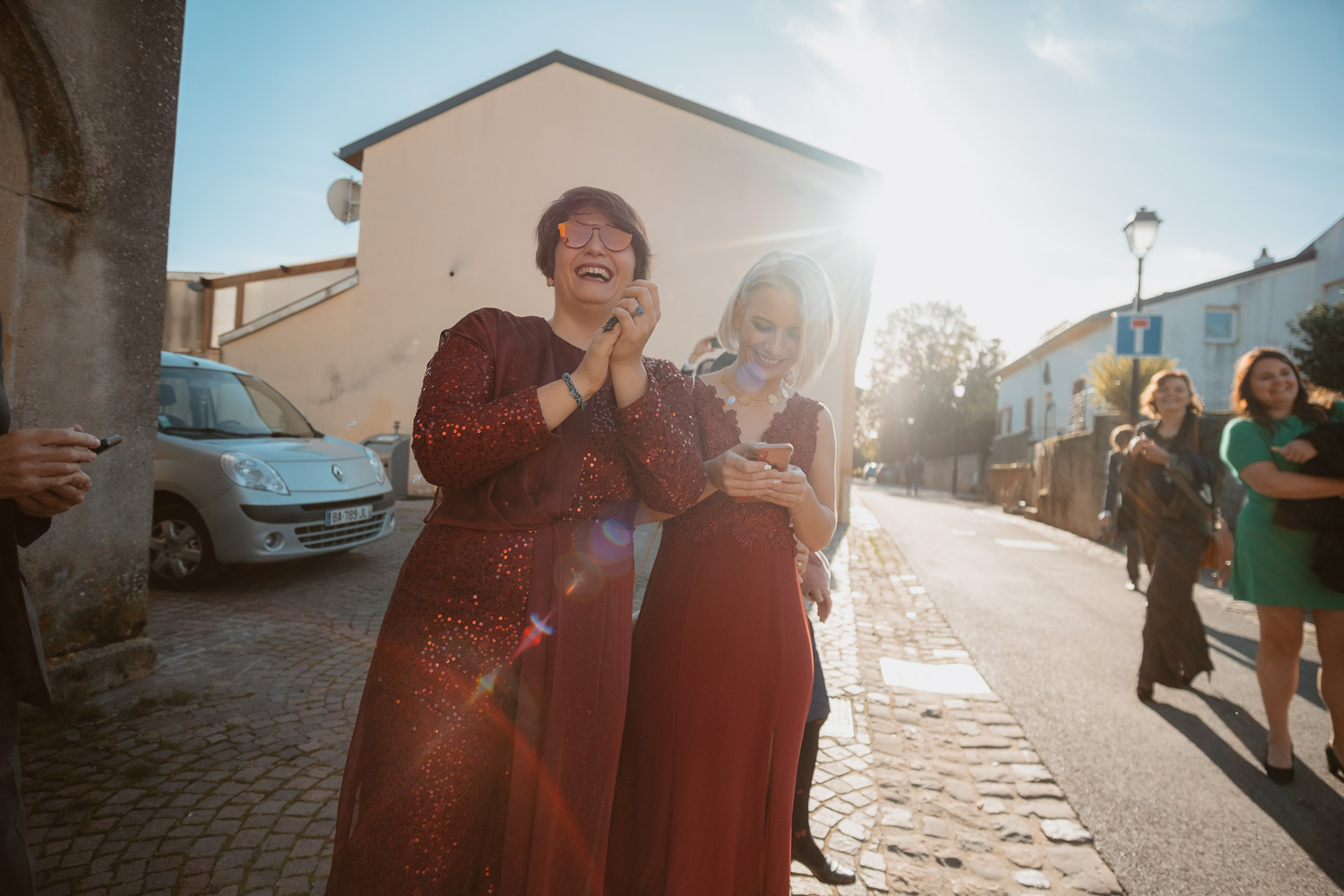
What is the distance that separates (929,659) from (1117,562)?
7.36 metres

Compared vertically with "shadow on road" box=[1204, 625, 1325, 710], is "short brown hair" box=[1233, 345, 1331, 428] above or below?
above

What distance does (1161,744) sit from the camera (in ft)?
12.8

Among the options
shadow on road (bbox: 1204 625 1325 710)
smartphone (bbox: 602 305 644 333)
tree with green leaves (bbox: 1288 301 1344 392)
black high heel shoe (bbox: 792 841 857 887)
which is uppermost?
tree with green leaves (bbox: 1288 301 1344 392)

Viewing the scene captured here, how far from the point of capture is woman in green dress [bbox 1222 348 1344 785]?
3.35m

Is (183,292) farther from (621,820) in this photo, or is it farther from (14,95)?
(621,820)

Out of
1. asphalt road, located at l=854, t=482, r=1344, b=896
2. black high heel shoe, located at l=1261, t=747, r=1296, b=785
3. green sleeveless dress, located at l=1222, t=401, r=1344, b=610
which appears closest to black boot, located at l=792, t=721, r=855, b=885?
asphalt road, located at l=854, t=482, r=1344, b=896

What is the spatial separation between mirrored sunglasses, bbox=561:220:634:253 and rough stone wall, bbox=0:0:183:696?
300 cm

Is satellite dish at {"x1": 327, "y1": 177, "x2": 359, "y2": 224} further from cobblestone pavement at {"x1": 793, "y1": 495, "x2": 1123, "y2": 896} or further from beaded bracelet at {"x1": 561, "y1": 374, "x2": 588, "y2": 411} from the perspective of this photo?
beaded bracelet at {"x1": 561, "y1": 374, "x2": 588, "y2": 411}

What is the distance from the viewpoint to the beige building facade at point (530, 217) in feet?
45.9

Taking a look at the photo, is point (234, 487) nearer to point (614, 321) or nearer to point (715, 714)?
point (715, 714)

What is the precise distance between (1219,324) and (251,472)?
30.8m

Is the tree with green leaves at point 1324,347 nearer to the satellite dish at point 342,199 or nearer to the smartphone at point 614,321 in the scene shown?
the smartphone at point 614,321

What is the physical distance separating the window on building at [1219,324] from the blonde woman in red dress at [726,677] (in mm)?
30228

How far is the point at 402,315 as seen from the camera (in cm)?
1447
